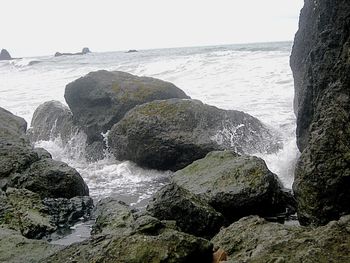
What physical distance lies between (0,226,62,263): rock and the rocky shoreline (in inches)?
0.7

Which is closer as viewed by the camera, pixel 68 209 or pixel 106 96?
pixel 68 209

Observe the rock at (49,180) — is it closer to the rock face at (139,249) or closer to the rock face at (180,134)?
the rock face at (180,134)

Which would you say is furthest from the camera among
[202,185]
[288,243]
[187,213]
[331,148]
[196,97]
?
[196,97]

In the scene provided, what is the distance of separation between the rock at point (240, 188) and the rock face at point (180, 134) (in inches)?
89.5

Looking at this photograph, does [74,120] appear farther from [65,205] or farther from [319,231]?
[319,231]

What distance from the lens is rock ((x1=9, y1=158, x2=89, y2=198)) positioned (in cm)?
693

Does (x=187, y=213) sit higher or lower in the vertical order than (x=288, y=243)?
lower

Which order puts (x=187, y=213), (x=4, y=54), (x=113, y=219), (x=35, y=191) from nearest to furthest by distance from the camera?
(x=187, y=213), (x=113, y=219), (x=35, y=191), (x=4, y=54)

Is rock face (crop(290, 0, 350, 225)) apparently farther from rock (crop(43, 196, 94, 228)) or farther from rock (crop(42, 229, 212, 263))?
rock (crop(43, 196, 94, 228))

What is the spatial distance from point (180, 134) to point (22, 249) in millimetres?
5063

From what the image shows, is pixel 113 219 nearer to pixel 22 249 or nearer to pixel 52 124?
pixel 22 249

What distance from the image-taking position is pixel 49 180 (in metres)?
7.00

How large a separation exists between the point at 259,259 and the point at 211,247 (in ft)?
1.40

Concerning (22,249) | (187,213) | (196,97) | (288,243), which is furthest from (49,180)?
(196,97)
